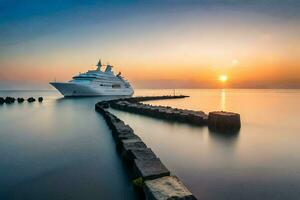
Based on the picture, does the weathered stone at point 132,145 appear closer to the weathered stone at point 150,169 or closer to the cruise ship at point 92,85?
the weathered stone at point 150,169

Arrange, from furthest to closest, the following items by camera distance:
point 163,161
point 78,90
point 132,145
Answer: point 78,90 → point 163,161 → point 132,145

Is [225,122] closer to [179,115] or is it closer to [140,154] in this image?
[179,115]

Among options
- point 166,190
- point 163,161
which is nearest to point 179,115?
point 163,161

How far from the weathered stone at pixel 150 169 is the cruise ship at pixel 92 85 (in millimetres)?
69067

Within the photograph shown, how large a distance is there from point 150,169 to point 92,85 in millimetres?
71837

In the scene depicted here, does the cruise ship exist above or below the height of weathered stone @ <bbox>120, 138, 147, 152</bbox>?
above

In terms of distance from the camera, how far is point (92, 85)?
7488 cm

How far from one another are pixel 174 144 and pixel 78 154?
486 centimetres

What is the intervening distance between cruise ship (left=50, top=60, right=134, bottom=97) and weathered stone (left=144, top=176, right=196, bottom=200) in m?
70.4

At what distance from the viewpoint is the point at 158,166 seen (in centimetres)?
605

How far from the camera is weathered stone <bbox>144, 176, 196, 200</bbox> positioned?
434cm

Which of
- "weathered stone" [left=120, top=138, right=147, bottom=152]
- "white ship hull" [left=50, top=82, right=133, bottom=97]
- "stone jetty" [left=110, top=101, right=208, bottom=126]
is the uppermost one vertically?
"white ship hull" [left=50, top=82, right=133, bottom=97]

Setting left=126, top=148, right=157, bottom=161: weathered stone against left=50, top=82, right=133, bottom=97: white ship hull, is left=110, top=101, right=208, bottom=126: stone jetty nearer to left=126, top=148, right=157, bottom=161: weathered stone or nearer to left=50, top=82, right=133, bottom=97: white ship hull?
left=126, top=148, right=157, bottom=161: weathered stone

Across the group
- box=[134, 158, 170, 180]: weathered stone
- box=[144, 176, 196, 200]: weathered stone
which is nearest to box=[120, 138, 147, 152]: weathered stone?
box=[134, 158, 170, 180]: weathered stone
